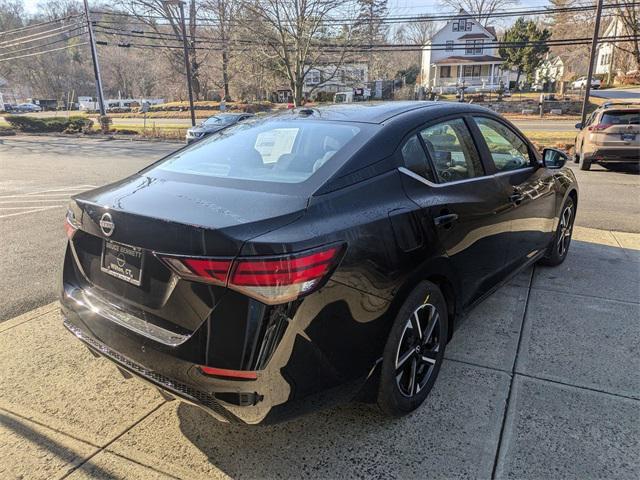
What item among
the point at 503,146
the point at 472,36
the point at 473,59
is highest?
the point at 472,36

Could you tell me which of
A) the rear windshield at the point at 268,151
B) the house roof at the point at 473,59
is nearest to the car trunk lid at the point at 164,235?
the rear windshield at the point at 268,151

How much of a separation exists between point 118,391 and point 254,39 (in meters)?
26.4

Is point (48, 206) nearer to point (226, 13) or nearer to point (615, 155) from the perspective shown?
point (615, 155)

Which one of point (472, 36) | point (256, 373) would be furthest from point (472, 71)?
point (256, 373)

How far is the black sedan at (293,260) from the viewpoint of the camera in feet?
5.93

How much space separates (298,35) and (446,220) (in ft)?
83.0

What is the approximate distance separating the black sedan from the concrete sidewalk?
0.88 feet

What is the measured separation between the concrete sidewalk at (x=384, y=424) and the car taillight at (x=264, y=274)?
38.9 inches

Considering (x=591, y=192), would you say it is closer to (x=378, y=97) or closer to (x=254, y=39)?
(x=254, y=39)

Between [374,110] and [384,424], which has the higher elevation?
[374,110]

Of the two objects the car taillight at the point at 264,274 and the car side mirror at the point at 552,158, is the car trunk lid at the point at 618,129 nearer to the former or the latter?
the car side mirror at the point at 552,158

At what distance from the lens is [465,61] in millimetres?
54719

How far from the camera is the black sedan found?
1.81 meters

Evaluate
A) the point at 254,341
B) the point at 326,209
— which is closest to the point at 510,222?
the point at 326,209
